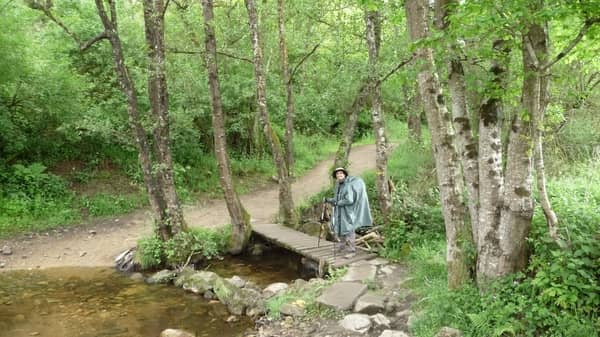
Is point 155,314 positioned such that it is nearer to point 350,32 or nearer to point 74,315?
point 74,315

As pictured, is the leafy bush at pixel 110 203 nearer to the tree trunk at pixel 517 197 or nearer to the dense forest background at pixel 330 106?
the dense forest background at pixel 330 106

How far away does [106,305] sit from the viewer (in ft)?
27.4

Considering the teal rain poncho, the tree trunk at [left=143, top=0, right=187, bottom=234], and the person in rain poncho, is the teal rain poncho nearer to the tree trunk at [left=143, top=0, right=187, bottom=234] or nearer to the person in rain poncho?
the person in rain poncho

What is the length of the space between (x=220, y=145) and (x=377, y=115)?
3.83 metres

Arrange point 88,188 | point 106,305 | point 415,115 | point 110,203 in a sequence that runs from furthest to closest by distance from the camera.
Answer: point 415,115 → point 88,188 → point 110,203 → point 106,305

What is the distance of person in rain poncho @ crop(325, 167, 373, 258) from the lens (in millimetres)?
8930

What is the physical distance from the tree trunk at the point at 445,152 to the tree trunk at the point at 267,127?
5937mm

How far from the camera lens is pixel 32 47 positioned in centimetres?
1349

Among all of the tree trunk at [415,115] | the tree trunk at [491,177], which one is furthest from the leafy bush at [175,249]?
the tree trunk at [415,115]

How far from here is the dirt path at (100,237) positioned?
1113 cm

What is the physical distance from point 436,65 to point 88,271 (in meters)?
9.17

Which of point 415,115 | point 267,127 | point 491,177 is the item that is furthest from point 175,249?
point 415,115

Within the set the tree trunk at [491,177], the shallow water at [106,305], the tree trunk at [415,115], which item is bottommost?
the shallow water at [106,305]

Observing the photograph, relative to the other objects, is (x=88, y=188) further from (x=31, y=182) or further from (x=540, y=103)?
(x=540, y=103)
